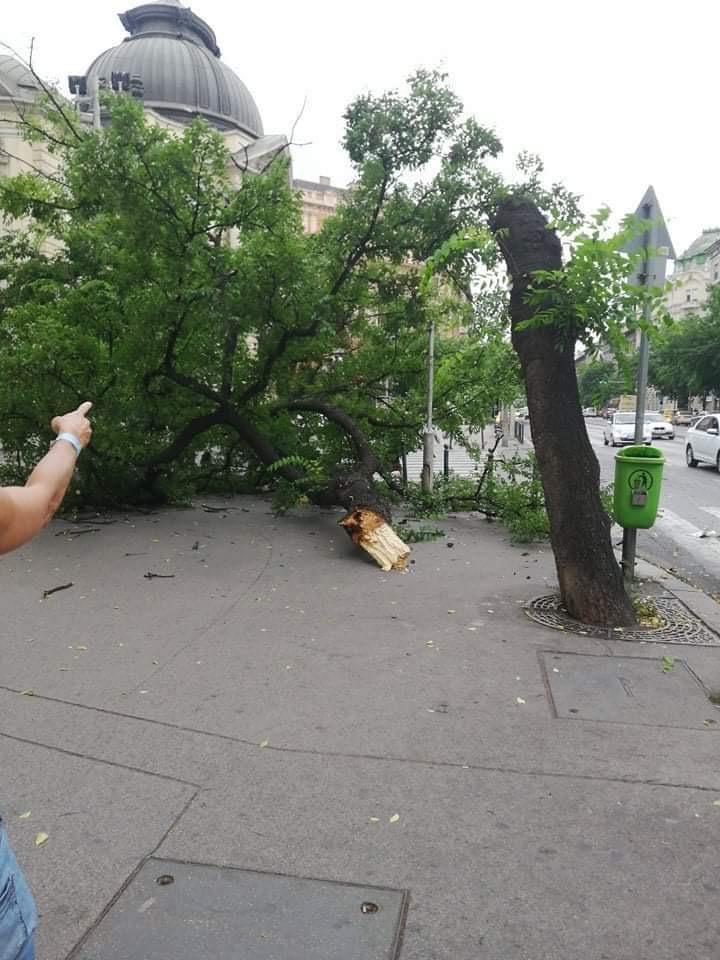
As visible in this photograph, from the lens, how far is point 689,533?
10.6 meters

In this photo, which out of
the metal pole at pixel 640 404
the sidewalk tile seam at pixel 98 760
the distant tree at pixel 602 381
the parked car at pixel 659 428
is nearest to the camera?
the sidewalk tile seam at pixel 98 760

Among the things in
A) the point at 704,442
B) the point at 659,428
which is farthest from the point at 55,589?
the point at 659,428

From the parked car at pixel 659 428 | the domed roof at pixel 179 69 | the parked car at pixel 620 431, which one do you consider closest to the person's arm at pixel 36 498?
the parked car at pixel 620 431

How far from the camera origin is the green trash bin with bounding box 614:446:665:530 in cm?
595

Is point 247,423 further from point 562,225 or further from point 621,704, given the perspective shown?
point 621,704

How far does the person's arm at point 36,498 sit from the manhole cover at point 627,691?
10.2 feet

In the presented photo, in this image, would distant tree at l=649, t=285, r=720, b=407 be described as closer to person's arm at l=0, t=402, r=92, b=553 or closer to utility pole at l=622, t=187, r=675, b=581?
utility pole at l=622, t=187, r=675, b=581

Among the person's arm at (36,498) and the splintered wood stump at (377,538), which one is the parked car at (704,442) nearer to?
the splintered wood stump at (377,538)

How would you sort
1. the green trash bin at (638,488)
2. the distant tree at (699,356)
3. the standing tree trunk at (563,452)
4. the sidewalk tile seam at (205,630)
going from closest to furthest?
the sidewalk tile seam at (205,630) < the standing tree trunk at (563,452) < the green trash bin at (638,488) < the distant tree at (699,356)

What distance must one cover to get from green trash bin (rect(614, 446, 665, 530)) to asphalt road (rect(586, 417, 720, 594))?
1968 mm

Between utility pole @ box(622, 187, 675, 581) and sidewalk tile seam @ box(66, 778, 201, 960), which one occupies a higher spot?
utility pole @ box(622, 187, 675, 581)

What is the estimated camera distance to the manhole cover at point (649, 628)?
5.25m

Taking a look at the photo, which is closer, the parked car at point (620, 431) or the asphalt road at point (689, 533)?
the asphalt road at point (689, 533)

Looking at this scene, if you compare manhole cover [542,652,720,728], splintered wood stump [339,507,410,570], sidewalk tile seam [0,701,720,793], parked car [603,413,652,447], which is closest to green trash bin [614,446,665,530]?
manhole cover [542,652,720,728]
